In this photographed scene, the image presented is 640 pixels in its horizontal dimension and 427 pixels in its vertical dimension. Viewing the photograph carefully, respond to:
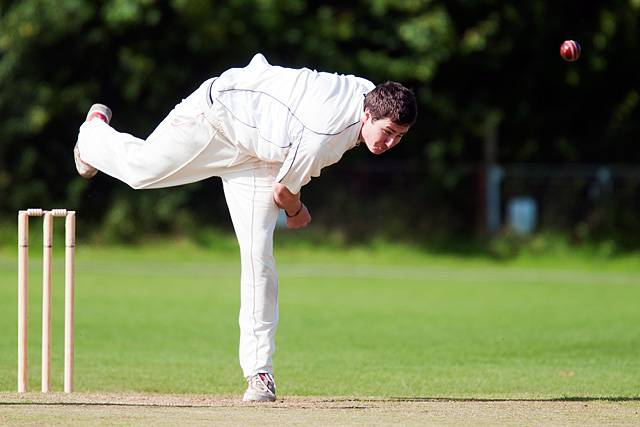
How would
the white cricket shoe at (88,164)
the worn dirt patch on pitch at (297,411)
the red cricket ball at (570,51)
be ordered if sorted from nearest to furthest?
the worn dirt patch on pitch at (297,411)
the white cricket shoe at (88,164)
the red cricket ball at (570,51)

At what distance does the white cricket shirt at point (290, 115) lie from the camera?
5.03m

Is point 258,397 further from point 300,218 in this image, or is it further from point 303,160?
point 303,160

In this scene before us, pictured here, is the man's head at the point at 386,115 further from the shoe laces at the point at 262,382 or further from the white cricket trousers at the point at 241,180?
the shoe laces at the point at 262,382

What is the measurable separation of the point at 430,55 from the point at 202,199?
3805 mm

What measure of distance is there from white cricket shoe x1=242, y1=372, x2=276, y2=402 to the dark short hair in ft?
4.21

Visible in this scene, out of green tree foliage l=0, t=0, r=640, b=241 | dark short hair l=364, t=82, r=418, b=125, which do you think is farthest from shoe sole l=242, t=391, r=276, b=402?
green tree foliage l=0, t=0, r=640, b=241

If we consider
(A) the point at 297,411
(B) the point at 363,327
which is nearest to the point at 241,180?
(A) the point at 297,411

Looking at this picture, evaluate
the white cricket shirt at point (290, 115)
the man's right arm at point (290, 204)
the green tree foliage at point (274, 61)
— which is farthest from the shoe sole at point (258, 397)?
the green tree foliage at point (274, 61)

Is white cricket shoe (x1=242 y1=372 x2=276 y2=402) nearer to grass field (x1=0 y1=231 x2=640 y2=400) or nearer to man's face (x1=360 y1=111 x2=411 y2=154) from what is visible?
grass field (x1=0 y1=231 x2=640 y2=400)

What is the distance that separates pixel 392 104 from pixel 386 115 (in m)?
0.05

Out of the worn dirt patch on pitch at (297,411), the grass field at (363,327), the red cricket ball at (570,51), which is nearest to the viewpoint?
the worn dirt patch on pitch at (297,411)

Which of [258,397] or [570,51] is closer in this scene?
[258,397]

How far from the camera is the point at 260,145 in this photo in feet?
17.1

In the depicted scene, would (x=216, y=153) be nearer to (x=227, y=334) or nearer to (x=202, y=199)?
(x=227, y=334)
